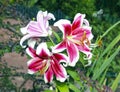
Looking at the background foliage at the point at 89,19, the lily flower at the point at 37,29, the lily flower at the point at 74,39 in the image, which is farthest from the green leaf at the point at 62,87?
the lily flower at the point at 37,29

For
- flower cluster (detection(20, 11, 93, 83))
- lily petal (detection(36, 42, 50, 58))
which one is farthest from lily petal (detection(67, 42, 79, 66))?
lily petal (detection(36, 42, 50, 58))

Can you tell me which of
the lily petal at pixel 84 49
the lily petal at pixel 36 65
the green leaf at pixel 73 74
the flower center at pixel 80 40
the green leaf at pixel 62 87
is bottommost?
the green leaf at pixel 62 87

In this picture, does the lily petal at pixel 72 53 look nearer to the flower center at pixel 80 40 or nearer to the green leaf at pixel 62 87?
the flower center at pixel 80 40

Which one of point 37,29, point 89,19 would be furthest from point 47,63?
point 89,19

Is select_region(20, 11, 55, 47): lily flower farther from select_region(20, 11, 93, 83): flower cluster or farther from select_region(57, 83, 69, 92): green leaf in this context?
select_region(57, 83, 69, 92): green leaf

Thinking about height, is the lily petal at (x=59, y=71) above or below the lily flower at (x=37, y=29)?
below

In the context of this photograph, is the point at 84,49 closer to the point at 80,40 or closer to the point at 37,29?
the point at 80,40

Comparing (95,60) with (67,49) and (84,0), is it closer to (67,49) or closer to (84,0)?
(67,49)
